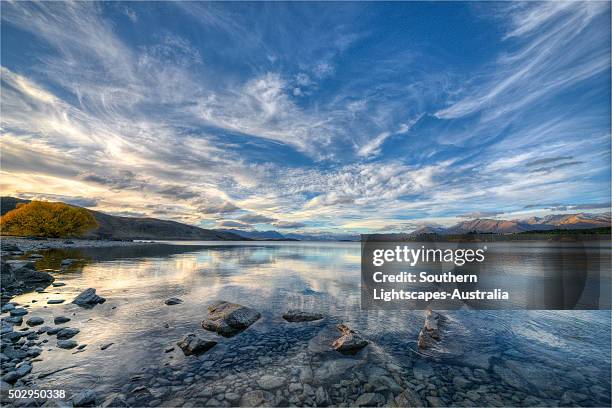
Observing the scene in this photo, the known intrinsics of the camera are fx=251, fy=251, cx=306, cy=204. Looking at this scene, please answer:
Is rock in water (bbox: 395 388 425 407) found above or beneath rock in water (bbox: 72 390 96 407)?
beneath

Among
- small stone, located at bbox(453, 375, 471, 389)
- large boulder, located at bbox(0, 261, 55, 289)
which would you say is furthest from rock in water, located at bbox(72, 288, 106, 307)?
small stone, located at bbox(453, 375, 471, 389)

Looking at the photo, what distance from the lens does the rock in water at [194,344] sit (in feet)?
35.4

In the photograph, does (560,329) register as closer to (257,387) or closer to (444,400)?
(444,400)

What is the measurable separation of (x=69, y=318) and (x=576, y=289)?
41.7 metres

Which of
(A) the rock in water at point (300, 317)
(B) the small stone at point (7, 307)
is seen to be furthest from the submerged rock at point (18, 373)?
(A) the rock in water at point (300, 317)

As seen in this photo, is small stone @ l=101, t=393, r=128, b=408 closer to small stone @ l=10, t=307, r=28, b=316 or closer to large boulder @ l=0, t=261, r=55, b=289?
small stone @ l=10, t=307, r=28, b=316

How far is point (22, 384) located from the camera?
8.20 metres

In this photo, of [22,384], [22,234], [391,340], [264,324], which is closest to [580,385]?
[391,340]

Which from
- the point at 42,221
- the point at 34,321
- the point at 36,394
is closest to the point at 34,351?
the point at 36,394

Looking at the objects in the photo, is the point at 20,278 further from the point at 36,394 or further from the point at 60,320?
the point at 36,394

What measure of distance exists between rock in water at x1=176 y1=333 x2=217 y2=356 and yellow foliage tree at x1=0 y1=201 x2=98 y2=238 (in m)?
119

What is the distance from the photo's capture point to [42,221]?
90.4 metres

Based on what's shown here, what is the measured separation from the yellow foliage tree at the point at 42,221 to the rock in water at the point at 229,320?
116422mm

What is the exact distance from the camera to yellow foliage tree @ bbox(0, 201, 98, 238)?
89000 millimetres
